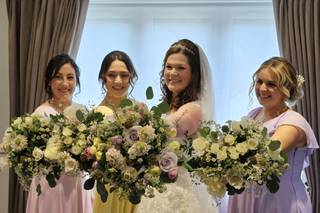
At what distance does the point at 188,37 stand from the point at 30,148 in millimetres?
1922

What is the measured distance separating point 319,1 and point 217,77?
890mm

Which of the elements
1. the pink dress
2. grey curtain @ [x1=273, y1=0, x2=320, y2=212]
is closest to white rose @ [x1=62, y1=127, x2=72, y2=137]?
the pink dress

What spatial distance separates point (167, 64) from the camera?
239cm

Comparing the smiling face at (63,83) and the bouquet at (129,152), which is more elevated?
the smiling face at (63,83)

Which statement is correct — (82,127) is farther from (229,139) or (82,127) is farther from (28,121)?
(229,139)

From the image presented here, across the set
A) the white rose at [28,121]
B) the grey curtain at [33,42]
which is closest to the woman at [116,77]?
the grey curtain at [33,42]

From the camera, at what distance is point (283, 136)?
7.09 ft

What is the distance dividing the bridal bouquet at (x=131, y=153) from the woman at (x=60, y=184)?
906 mm

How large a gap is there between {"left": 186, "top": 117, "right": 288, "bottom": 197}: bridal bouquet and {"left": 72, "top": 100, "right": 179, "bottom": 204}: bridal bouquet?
0.12 metres

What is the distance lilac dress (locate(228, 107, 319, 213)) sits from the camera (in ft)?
7.30

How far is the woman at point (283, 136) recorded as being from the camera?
222 centimetres

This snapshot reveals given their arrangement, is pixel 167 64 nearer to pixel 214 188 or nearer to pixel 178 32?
pixel 214 188

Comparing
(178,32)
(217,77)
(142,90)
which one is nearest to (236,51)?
(217,77)

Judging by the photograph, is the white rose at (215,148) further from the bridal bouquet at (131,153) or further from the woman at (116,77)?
the woman at (116,77)
